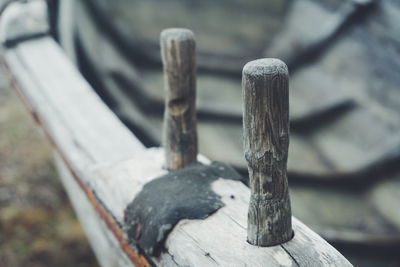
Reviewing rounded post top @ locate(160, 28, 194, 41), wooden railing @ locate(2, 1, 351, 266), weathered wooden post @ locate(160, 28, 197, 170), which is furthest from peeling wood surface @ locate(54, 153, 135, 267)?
rounded post top @ locate(160, 28, 194, 41)

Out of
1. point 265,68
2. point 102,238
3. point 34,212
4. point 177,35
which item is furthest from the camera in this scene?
point 34,212

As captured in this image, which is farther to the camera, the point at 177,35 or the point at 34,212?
the point at 34,212

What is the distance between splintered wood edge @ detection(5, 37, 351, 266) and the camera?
2.90 ft

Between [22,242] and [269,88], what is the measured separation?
183cm

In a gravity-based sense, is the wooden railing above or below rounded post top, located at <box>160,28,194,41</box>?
below

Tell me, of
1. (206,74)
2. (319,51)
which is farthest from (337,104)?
(206,74)

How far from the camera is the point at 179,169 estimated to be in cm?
120

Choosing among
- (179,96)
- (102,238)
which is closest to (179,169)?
(179,96)

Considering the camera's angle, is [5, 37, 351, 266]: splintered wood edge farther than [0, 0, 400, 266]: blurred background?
No

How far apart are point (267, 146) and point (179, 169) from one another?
0.40 meters

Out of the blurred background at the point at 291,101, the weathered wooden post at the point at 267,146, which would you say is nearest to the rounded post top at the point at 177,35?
the weathered wooden post at the point at 267,146

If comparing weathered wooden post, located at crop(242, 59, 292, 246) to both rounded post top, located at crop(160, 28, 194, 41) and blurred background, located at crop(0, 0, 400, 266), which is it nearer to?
rounded post top, located at crop(160, 28, 194, 41)

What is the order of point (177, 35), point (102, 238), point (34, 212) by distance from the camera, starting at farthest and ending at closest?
1. point (34, 212)
2. point (102, 238)
3. point (177, 35)

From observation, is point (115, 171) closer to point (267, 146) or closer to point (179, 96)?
point (179, 96)
